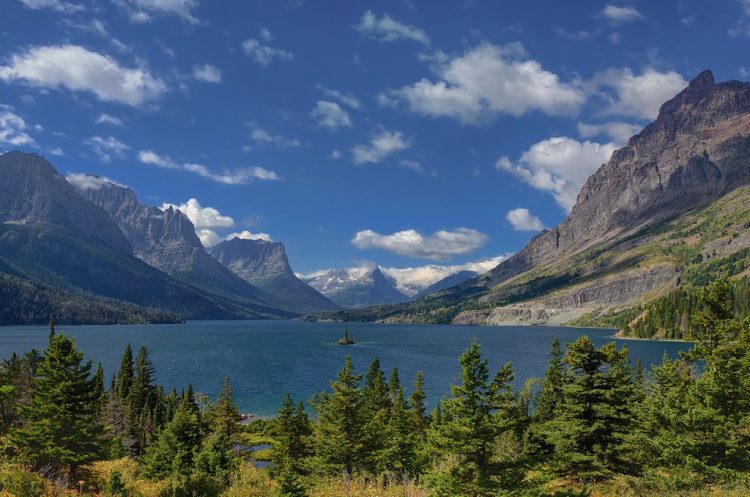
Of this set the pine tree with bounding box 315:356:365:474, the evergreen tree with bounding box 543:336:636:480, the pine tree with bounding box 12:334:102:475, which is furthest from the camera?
the pine tree with bounding box 315:356:365:474

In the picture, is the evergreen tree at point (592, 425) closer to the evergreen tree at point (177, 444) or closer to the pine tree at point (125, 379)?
the evergreen tree at point (177, 444)

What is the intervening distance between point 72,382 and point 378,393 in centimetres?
4802

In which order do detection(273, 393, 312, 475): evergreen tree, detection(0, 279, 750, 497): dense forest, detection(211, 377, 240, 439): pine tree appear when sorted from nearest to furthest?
detection(0, 279, 750, 497): dense forest, detection(273, 393, 312, 475): evergreen tree, detection(211, 377, 240, 439): pine tree

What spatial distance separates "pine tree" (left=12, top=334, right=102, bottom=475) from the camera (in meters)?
33.8

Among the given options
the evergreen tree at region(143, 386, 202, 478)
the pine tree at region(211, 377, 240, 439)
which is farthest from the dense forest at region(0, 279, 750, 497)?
the pine tree at region(211, 377, 240, 439)

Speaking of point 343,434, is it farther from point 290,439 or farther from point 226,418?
point 226,418

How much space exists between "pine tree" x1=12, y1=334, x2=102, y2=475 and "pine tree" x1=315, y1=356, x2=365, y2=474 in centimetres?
1925

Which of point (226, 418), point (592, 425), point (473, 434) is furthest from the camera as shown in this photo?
point (226, 418)

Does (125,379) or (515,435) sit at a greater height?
(515,435)

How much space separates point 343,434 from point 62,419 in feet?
74.7

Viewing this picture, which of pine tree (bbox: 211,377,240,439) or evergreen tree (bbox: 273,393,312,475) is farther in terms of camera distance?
pine tree (bbox: 211,377,240,439)

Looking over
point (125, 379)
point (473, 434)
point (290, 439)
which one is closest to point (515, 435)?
point (473, 434)

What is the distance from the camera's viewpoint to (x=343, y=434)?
43656 mm

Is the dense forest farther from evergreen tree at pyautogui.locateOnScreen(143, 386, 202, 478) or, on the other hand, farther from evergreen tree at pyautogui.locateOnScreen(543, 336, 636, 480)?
evergreen tree at pyautogui.locateOnScreen(143, 386, 202, 478)
